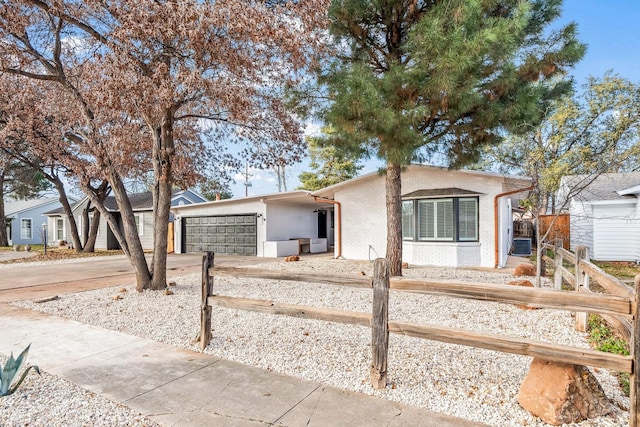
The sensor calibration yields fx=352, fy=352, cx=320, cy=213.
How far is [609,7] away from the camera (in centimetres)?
989

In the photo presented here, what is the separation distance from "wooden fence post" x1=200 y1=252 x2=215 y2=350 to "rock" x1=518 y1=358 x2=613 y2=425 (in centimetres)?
327

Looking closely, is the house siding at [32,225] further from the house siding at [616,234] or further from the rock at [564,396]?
the house siding at [616,234]

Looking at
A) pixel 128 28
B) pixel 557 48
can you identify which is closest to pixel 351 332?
pixel 128 28

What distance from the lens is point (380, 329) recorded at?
3.16m

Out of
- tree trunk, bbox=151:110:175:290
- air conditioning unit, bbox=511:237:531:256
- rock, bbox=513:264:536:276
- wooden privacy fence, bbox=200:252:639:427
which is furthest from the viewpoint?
air conditioning unit, bbox=511:237:531:256

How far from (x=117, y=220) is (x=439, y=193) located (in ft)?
61.9

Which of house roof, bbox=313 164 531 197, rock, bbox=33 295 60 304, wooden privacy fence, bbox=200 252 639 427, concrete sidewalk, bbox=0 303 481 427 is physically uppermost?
house roof, bbox=313 164 531 197

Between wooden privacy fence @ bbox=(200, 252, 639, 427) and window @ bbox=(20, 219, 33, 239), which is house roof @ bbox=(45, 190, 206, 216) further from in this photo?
wooden privacy fence @ bbox=(200, 252, 639, 427)

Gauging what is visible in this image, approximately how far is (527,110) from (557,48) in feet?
6.11

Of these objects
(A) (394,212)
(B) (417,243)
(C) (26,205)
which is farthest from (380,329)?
(C) (26,205)

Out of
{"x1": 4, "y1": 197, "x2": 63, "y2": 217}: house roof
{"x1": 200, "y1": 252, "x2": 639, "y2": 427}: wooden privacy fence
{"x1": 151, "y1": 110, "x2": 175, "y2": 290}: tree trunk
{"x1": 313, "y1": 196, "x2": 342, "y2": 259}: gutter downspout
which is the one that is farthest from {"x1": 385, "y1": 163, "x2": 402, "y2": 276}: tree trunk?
{"x1": 4, "y1": 197, "x2": 63, "y2": 217}: house roof

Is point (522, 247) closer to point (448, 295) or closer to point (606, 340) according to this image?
point (606, 340)

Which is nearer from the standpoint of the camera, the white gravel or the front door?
the white gravel

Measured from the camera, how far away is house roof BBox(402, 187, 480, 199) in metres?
11.3
